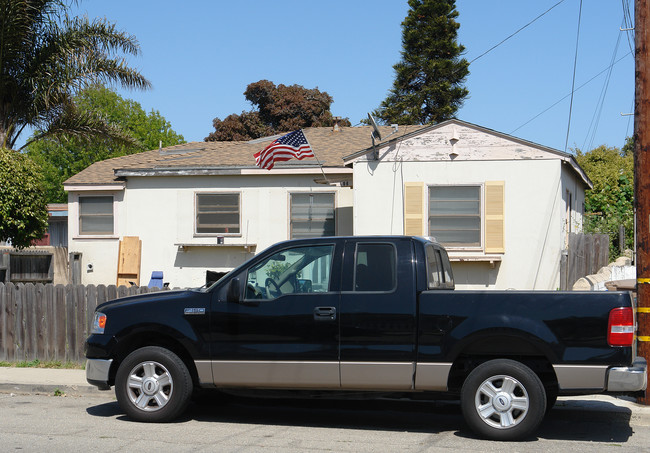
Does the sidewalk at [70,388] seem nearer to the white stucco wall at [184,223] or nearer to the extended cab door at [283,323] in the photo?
the extended cab door at [283,323]

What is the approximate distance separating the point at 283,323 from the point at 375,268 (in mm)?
1080

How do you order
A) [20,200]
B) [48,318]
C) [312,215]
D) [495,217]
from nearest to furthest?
[48,318]
[495,217]
[20,200]
[312,215]

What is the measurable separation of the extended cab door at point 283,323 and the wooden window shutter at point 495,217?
7.90 m

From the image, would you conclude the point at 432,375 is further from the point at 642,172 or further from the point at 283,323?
the point at 642,172

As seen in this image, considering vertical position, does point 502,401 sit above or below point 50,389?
above

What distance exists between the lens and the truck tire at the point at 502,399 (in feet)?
23.0

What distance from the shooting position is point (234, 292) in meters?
7.68

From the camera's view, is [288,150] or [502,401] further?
[288,150]

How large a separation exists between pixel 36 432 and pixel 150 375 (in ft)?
4.03

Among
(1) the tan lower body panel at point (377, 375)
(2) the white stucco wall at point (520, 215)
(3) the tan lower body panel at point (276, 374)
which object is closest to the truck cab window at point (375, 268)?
(1) the tan lower body panel at point (377, 375)

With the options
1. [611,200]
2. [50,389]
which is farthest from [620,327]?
[611,200]

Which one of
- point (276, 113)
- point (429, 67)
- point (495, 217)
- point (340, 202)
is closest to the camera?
point (495, 217)

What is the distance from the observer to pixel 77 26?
18719mm

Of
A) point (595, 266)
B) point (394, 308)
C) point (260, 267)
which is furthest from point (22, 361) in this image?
point (595, 266)
